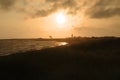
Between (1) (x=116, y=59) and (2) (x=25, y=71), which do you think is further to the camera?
(1) (x=116, y=59)

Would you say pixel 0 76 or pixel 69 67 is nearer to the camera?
pixel 0 76

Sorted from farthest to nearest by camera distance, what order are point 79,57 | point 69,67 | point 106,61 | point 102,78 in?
1. point 79,57
2. point 106,61
3. point 69,67
4. point 102,78

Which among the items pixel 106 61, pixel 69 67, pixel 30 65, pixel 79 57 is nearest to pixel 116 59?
pixel 106 61

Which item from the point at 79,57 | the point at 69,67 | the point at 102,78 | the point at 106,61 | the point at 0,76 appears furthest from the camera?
the point at 79,57

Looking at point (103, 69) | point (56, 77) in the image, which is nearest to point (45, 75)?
point (56, 77)

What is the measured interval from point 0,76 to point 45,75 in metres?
4.05

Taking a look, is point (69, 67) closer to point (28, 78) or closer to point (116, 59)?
point (28, 78)

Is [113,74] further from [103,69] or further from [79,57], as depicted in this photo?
[79,57]

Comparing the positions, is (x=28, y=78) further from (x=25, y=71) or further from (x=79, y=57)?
(x=79, y=57)

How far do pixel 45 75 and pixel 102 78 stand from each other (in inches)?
196

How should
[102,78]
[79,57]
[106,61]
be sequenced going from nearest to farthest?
[102,78] < [106,61] < [79,57]

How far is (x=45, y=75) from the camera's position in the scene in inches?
975

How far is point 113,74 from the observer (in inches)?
973

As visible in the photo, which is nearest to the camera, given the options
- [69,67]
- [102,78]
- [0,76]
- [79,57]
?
[102,78]
